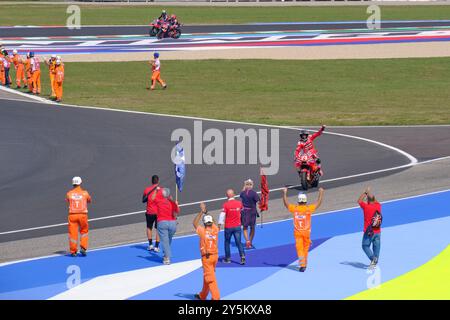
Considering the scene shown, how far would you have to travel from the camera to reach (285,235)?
2530 centimetres

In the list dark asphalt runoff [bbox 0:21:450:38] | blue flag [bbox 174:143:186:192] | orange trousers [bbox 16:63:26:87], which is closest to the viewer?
blue flag [bbox 174:143:186:192]

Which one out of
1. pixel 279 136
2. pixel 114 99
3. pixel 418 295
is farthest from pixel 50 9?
pixel 418 295

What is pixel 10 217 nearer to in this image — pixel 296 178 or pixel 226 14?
pixel 296 178

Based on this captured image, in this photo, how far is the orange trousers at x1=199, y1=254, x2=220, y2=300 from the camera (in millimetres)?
19227

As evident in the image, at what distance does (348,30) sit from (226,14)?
17203 mm

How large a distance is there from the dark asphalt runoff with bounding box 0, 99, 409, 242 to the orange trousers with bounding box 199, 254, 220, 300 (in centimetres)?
687

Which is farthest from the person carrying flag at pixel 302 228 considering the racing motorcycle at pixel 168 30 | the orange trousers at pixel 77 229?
the racing motorcycle at pixel 168 30

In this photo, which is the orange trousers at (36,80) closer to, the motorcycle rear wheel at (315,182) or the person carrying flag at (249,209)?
the motorcycle rear wheel at (315,182)

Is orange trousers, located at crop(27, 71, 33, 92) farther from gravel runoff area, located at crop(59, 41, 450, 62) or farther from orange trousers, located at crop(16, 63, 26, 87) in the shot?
gravel runoff area, located at crop(59, 41, 450, 62)

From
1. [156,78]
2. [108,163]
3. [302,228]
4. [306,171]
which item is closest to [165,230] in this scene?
[302,228]

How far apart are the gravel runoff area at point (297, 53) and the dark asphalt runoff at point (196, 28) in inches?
472

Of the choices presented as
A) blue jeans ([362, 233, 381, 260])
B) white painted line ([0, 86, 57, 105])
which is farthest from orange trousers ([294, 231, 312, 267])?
white painted line ([0, 86, 57, 105])

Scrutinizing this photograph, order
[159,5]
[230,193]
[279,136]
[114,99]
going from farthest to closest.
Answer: [159,5] → [114,99] → [279,136] → [230,193]

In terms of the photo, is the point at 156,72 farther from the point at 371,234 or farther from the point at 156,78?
the point at 371,234
